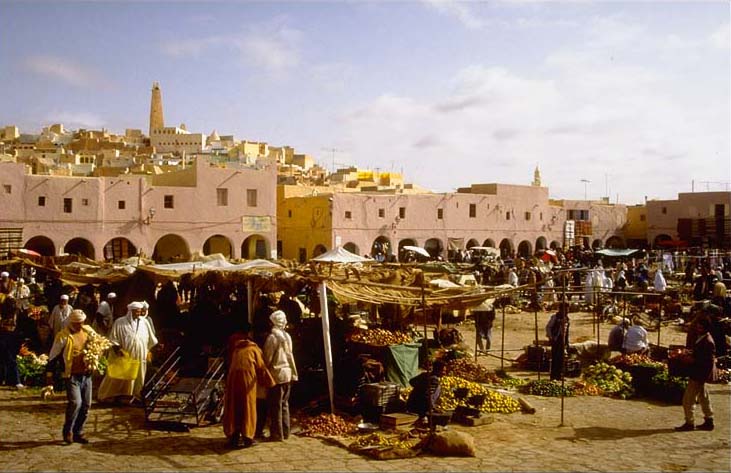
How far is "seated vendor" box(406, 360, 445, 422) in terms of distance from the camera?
28.3 feet

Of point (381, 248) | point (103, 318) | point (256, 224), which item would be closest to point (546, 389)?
point (103, 318)

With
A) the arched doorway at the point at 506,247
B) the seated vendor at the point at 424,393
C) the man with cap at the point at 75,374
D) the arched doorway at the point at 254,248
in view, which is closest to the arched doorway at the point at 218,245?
the arched doorway at the point at 254,248

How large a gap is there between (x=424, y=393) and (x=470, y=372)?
352cm

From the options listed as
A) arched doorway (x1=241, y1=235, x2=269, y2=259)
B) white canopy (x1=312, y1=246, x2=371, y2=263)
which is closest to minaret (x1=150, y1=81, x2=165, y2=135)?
arched doorway (x1=241, y1=235, x2=269, y2=259)

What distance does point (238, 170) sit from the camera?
35.2 m

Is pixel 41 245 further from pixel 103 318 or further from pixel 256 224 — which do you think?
pixel 103 318

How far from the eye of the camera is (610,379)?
11734 millimetres

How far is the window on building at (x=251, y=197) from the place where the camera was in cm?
3553

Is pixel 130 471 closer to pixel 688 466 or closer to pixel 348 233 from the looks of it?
pixel 688 466

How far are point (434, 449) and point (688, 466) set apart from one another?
2810 mm

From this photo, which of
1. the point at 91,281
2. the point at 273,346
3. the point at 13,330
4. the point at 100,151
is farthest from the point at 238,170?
the point at 100,151

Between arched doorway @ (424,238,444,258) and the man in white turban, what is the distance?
3250 cm

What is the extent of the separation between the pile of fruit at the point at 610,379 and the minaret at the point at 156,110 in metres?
94.0

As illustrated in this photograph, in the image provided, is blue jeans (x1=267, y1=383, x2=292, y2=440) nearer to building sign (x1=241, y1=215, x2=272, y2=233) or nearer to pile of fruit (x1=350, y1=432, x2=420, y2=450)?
pile of fruit (x1=350, y1=432, x2=420, y2=450)
